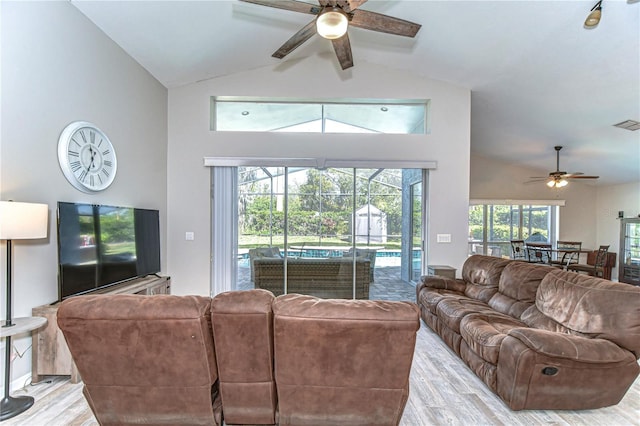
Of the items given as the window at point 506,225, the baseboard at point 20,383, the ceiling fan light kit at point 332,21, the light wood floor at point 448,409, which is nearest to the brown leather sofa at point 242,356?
the light wood floor at point 448,409

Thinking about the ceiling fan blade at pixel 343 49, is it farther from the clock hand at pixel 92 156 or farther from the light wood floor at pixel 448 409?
the light wood floor at pixel 448 409

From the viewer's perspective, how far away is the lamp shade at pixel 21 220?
6.53 feet

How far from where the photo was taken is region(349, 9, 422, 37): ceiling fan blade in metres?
2.43

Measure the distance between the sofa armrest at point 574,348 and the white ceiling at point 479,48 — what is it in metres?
2.91

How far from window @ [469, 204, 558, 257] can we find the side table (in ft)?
28.2

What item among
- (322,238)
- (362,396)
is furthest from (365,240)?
(362,396)

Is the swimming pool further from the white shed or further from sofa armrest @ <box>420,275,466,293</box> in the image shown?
sofa armrest @ <box>420,275,466,293</box>

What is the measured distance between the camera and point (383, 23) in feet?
8.25

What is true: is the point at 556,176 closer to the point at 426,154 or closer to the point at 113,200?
the point at 426,154

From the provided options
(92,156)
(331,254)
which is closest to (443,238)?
(331,254)

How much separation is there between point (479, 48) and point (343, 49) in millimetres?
1962

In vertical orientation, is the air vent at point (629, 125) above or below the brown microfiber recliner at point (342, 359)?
above

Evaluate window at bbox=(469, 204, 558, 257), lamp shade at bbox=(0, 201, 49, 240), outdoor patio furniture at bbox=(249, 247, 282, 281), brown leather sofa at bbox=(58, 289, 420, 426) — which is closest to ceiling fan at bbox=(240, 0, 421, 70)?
brown leather sofa at bbox=(58, 289, 420, 426)

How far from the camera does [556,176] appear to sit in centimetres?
606
